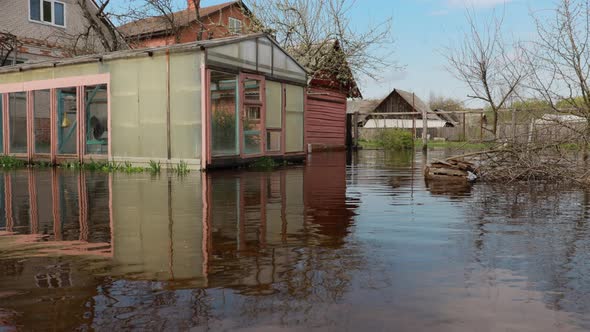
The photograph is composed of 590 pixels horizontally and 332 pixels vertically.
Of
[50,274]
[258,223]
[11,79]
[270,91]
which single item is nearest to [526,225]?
[258,223]

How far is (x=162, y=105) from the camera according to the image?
11.8 m

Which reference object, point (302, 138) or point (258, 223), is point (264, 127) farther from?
point (258, 223)

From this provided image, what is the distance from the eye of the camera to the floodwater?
7.82 feet

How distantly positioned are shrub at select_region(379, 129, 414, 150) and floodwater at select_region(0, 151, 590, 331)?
1788 cm

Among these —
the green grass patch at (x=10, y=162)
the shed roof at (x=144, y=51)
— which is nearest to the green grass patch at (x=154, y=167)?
the shed roof at (x=144, y=51)

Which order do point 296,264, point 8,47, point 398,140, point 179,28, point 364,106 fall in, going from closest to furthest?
point 296,264 → point 8,47 → point 398,140 → point 179,28 → point 364,106

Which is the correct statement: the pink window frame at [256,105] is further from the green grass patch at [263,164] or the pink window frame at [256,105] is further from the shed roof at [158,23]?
the shed roof at [158,23]

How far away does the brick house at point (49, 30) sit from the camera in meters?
20.8

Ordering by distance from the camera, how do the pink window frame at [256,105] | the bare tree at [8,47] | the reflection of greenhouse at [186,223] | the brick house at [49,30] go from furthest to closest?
the brick house at [49,30]
the bare tree at [8,47]
the pink window frame at [256,105]
the reflection of greenhouse at [186,223]

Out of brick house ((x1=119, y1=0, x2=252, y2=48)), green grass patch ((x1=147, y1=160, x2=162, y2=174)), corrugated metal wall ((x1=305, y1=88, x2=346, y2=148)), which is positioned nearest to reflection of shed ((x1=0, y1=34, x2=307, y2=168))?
green grass patch ((x1=147, y1=160, x2=162, y2=174))

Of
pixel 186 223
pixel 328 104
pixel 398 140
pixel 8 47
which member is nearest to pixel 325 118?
pixel 328 104

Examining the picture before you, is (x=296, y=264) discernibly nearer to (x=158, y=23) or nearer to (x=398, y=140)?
(x=398, y=140)

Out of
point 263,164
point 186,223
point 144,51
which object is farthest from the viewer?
point 263,164

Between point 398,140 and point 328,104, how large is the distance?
4065 mm
